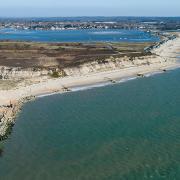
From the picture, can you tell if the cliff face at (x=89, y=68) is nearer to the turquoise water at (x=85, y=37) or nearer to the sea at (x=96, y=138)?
the sea at (x=96, y=138)

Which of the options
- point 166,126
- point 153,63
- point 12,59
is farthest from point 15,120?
point 153,63

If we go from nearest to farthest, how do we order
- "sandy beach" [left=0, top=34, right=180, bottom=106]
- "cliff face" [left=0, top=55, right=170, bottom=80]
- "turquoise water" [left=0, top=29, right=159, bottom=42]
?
"sandy beach" [left=0, top=34, right=180, bottom=106]
"cliff face" [left=0, top=55, right=170, bottom=80]
"turquoise water" [left=0, top=29, right=159, bottom=42]

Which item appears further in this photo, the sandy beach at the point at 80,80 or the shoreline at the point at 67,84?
the sandy beach at the point at 80,80

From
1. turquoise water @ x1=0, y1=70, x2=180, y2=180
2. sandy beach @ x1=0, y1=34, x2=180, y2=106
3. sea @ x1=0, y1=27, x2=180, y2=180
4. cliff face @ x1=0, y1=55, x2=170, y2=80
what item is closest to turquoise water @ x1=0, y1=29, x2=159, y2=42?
sandy beach @ x1=0, y1=34, x2=180, y2=106

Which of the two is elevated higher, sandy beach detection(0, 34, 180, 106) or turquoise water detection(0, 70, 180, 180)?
turquoise water detection(0, 70, 180, 180)

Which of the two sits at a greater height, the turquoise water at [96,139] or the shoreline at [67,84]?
the turquoise water at [96,139]

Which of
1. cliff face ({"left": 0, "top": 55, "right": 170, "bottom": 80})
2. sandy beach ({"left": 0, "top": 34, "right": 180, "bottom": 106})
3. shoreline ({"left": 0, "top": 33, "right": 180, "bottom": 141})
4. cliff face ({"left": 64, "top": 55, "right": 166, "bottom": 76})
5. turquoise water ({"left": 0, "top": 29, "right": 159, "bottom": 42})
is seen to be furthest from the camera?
turquoise water ({"left": 0, "top": 29, "right": 159, "bottom": 42})

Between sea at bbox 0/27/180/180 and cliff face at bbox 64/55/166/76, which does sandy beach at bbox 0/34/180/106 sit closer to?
cliff face at bbox 64/55/166/76

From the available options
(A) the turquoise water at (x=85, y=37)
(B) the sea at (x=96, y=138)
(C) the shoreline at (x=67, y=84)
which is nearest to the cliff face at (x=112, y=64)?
(C) the shoreline at (x=67, y=84)

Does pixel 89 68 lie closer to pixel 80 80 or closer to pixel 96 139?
pixel 80 80
